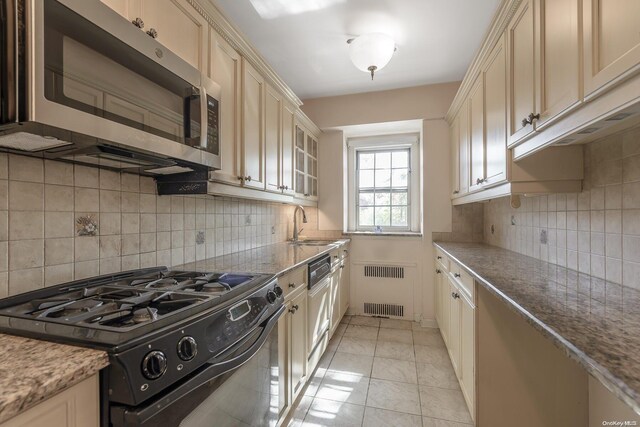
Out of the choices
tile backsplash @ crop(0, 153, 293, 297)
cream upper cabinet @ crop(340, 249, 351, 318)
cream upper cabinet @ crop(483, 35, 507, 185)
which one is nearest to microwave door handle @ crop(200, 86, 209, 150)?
tile backsplash @ crop(0, 153, 293, 297)

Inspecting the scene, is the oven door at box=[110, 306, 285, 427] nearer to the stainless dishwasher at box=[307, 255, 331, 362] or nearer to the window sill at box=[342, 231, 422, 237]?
the stainless dishwasher at box=[307, 255, 331, 362]

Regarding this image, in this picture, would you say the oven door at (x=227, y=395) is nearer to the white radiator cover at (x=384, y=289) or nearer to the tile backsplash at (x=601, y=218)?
the tile backsplash at (x=601, y=218)

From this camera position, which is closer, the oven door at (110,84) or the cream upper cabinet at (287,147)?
the oven door at (110,84)

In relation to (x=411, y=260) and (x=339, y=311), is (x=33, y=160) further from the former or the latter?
(x=411, y=260)

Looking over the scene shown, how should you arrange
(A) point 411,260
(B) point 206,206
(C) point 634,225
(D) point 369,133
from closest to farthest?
(C) point 634,225
(B) point 206,206
(A) point 411,260
(D) point 369,133

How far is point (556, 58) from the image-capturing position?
1097 mm

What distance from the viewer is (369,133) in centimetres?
364

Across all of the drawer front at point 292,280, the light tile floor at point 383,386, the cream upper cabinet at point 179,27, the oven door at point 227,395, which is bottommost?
the light tile floor at point 383,386

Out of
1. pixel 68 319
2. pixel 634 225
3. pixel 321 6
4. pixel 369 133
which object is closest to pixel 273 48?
pixel 321 6

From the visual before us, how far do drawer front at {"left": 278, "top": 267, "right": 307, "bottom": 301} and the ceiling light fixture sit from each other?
1.61 meters

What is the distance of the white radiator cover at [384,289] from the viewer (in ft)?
10.7

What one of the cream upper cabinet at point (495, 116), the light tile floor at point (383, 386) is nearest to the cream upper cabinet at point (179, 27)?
the cream upper cabinet at point (495, 116)

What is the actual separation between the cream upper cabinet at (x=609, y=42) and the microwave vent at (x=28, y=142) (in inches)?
62.0

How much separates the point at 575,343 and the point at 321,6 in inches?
85.9
